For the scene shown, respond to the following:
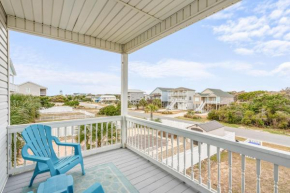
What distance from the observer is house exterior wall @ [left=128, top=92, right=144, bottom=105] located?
3048mm

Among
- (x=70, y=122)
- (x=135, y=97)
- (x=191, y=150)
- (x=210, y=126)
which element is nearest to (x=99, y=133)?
(x=70, y=122)

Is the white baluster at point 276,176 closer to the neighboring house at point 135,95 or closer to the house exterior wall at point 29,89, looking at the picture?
the neighboring house at point 135,95

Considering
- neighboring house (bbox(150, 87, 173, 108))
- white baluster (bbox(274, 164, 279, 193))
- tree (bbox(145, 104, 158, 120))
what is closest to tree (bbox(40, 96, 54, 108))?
tree (bbox(145, 104, 158, 120))

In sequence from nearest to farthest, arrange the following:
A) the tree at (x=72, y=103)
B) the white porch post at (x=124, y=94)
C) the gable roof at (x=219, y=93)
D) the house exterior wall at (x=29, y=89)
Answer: the gable roof at (x=219, y=93)
the house exterior wall at (x=29, y=89)
the tree at (x=72, y=103)
the white porch post at (x=124, y=94)

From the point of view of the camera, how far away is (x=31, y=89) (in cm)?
294

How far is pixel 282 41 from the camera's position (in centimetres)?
138

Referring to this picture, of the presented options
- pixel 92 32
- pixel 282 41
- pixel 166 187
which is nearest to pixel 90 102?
pixel 92 32

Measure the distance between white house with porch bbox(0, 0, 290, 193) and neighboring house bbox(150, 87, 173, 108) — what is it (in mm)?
588

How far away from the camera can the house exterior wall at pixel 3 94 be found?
2227 mm

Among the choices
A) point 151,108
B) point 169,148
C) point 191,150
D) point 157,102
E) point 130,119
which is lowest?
point 169,148

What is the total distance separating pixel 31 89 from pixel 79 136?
56.0 inches

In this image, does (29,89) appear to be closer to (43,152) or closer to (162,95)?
(43,152)

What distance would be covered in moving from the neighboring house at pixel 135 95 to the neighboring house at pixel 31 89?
6.21 ft

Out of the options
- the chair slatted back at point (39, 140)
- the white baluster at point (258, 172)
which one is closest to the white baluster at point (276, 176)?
the white baluster at point (258, 172)
